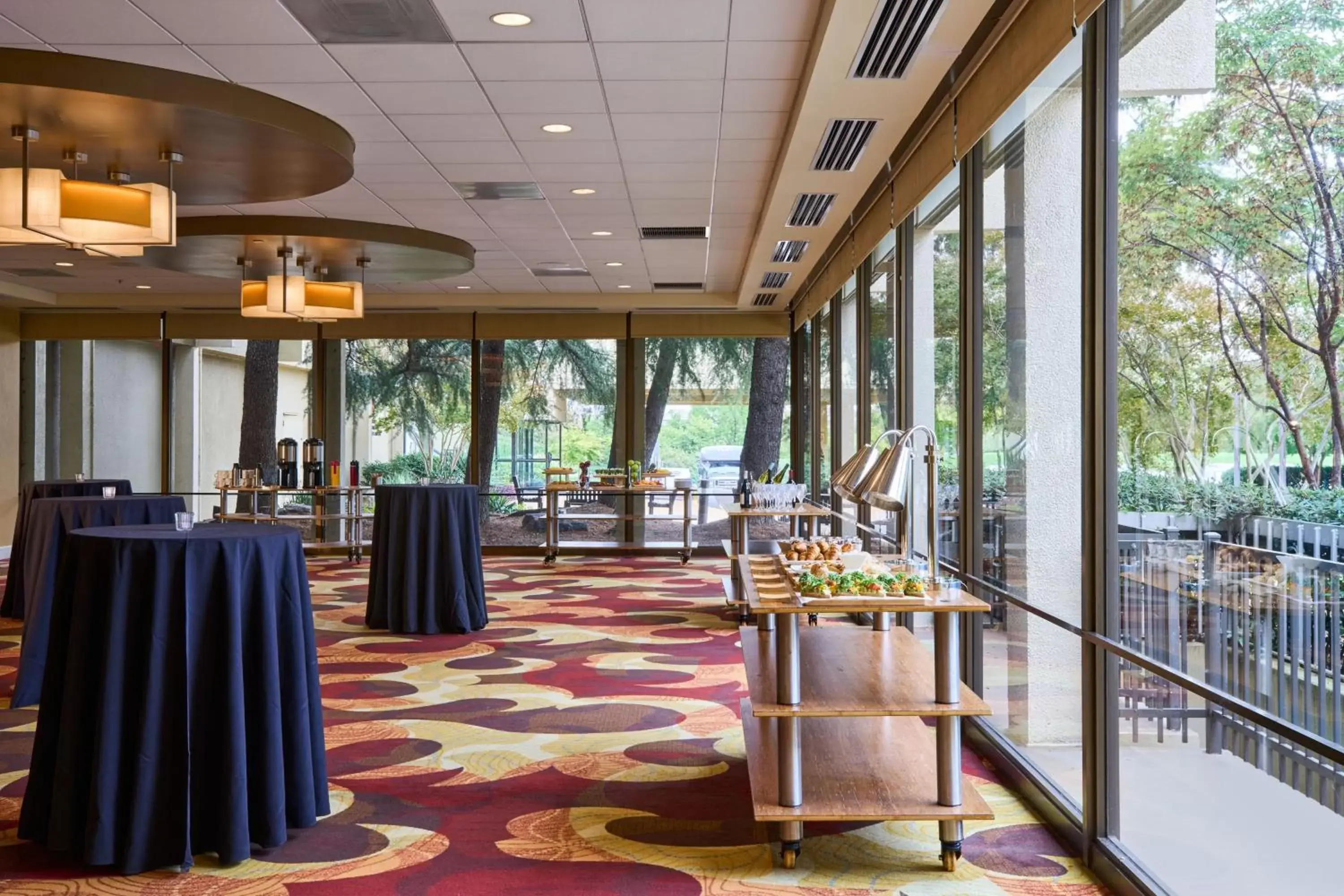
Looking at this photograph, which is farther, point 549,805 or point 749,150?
point 749,150

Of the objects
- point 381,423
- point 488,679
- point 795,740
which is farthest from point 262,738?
point 381,423

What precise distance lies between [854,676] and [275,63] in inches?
145

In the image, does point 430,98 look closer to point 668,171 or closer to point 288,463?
point 668,171

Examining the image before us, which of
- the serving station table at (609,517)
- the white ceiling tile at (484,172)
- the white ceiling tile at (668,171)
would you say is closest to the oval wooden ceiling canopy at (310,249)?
the white ceiling tile at (484,172)

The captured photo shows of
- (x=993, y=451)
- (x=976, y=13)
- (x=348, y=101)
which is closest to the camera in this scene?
(x=976, y=13)

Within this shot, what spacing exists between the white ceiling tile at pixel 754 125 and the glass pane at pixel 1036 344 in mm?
1498

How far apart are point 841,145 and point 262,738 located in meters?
4.08

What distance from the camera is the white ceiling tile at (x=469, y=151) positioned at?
641cm

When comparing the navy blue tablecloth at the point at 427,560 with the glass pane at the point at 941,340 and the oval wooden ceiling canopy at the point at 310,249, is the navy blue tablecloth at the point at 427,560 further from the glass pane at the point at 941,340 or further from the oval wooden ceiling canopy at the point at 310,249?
the glass pane at the point at 941,340

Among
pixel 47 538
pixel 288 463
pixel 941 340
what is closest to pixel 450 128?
pixel 941 340

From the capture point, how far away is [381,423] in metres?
13.8

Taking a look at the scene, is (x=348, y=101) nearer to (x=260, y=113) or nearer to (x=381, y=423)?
(x=260, y=113)

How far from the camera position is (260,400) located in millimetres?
14031

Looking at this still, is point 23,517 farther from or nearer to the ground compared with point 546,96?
nearer to the ground
